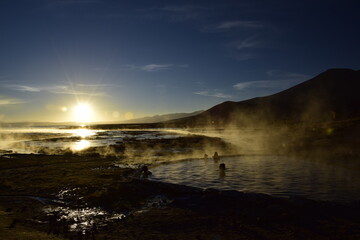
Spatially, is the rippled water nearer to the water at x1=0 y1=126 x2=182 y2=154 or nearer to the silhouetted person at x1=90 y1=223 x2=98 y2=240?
the silhouetted person at x1=90 y1=223 x2=98 y2=240

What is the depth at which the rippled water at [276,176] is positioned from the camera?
14.8 meters

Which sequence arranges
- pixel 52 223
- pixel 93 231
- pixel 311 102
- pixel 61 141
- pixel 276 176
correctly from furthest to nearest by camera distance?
1. pixel 311 102
2. pixel 61 141
3. pixel 276 176
4. pixel 52 223
5. pixel 93 231

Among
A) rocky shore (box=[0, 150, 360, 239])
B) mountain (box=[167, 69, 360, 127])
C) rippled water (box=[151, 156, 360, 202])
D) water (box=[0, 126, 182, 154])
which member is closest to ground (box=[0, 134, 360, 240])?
rocky shore (box=[0, 150, 360, 239])

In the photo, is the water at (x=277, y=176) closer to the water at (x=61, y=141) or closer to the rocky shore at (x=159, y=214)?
the rocky shore at (x=159, y=214)

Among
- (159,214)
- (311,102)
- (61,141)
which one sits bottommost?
(159,214)

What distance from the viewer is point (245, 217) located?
425 inches

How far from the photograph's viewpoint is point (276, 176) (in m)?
18.7

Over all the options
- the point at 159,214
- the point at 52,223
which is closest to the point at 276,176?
the point at 159,214

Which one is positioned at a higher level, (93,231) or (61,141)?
(61,141)

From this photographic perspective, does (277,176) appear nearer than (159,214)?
No

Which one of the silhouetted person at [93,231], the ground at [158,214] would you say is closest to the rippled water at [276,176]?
the ground at [158,214]

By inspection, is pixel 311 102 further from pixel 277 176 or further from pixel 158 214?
pixel 158 214

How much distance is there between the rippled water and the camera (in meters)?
14.8

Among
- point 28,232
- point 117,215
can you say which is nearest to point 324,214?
point 117,215
